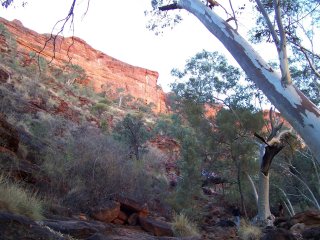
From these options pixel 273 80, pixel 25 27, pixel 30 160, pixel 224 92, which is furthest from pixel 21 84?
pixel 25 27

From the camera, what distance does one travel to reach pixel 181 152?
46.6 feet

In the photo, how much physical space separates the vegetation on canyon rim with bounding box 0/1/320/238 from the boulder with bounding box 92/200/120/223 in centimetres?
26

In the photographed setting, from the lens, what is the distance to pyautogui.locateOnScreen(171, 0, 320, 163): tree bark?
3.87 metres

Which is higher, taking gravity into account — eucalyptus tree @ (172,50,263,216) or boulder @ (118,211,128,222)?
eucalyptus tree @ (172,50,263,216)

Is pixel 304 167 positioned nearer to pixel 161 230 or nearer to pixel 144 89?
pixel 161 230

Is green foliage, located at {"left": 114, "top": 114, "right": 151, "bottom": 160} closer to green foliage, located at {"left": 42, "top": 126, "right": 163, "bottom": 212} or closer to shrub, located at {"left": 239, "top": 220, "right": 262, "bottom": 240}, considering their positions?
green foliage, located at {"left": 42, "top": 126, "right": 163, "bottom": 212}

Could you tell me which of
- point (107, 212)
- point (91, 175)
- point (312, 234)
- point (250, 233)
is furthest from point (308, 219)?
point (91, 175)

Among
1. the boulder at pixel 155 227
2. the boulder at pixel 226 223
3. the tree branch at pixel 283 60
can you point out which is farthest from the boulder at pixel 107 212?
the boulder at pixel 226 223

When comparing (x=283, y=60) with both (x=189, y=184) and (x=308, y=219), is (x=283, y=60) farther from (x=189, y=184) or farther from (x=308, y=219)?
(x=189, y=184)

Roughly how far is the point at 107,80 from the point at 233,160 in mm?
38273

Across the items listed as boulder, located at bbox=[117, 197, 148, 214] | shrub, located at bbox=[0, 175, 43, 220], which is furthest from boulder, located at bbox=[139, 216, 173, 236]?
shrub, located at bbox=[0, 175, 43, 220]

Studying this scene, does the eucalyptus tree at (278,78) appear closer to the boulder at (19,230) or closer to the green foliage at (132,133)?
the boulder at (19,230)

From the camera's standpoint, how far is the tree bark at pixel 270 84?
387 centimetres

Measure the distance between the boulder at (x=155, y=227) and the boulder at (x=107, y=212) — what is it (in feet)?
1.83
